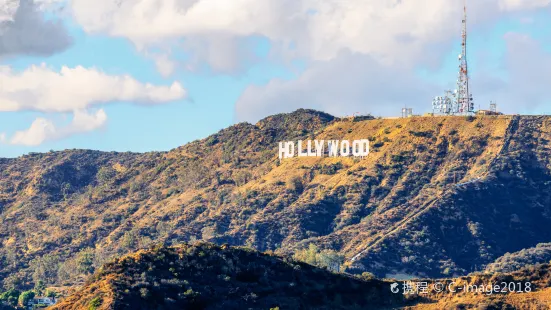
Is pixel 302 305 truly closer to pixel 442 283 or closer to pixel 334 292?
pixel 334 292

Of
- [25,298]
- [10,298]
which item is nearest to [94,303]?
[25,298]

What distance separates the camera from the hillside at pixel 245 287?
106 metres

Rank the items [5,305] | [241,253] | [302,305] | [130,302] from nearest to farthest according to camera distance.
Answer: [130,302] < [302,305] < [241,253] < [5,305]

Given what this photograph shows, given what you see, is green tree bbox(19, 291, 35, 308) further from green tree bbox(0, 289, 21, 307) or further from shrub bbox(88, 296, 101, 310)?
shrub bbox(88, 296, 101, 310)

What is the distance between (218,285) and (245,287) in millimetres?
2671

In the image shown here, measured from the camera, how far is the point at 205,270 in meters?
114

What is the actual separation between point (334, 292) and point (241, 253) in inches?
444

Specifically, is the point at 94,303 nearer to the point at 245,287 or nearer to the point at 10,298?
the point at 245,287

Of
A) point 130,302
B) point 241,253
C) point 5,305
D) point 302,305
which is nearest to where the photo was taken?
point 130,302

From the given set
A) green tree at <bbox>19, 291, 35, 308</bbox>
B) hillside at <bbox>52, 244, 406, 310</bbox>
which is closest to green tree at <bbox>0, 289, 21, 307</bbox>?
green tree at <bbox>19, 291, 35, 308</bbox>

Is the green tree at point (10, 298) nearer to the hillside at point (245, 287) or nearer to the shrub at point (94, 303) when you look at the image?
the hillside at point (245, 287)

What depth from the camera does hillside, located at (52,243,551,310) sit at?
106 metres

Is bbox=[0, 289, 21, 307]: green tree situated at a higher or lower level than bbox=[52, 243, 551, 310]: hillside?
lower

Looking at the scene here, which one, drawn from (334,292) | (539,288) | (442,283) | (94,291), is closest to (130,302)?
(94,291)
